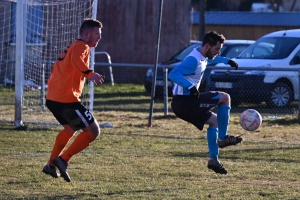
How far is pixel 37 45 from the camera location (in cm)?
1538

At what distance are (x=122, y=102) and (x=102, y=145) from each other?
7.42m

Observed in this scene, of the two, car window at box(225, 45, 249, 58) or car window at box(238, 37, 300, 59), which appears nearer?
car window at box(238, 37, 300, 59)

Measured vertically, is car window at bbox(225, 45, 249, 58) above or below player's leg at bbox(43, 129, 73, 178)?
above

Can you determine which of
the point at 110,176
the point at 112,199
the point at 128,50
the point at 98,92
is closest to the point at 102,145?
the point at 110,176

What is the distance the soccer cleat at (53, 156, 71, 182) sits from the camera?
7.47 metres

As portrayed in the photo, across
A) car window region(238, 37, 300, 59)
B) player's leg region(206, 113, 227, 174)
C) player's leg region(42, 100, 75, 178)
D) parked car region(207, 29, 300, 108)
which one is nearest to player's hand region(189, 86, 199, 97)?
player's leg region(206, 113, 227, 174)

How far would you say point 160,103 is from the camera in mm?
18188

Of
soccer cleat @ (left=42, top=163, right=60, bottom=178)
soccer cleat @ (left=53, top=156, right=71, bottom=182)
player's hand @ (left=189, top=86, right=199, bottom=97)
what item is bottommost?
soccer cleat @ (left=42, top=163, right=60, bottom=178)

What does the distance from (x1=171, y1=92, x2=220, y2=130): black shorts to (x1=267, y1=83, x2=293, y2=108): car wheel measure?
880 centimetres

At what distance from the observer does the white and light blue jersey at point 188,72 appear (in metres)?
7.82

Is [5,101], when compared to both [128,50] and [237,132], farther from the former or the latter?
[128,50]

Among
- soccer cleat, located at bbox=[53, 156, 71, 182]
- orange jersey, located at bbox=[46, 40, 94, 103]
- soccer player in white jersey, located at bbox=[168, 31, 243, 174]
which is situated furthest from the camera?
soccer player in white jersey, located at bbox=[168, 31, 243, 174]

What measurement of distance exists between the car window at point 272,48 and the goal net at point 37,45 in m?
5.02

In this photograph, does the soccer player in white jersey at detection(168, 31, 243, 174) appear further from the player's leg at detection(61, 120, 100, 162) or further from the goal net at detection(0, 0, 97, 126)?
the goal net at detection(0, 0, 97, 126)
